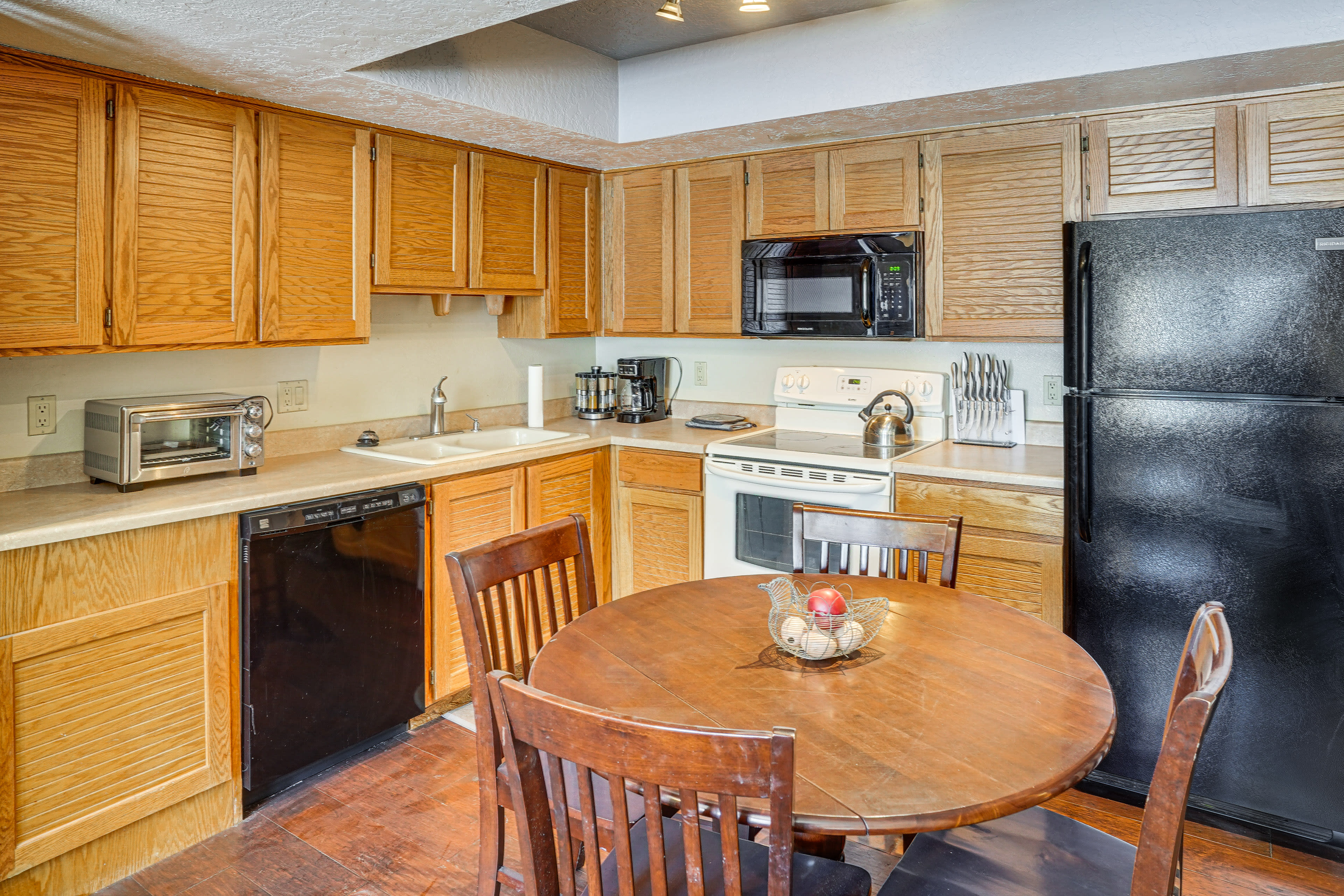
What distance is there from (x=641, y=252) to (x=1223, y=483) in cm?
250

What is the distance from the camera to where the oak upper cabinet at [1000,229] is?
292cm

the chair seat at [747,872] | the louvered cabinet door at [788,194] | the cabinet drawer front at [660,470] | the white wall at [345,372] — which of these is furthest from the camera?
the cabinet drawer front at [660,470]

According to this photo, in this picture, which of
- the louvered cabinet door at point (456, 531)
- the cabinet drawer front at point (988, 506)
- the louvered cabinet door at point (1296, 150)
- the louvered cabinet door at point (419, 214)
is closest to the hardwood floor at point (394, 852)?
the louvered cabinet door at point (456, 531)

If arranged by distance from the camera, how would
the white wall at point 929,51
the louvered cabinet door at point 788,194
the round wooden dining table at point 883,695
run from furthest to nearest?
the louvered cabinet door at point 788,194 → the white wall at point 929,51 → the round wooden dining table at point 883,695

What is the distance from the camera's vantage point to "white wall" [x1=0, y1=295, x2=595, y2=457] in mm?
2555

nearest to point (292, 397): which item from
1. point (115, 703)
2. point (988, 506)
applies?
point (115, 703)

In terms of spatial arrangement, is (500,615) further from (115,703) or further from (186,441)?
(186,441)

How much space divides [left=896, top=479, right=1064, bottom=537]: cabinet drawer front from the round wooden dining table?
954 mm

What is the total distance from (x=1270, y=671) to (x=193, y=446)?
10.2 feet

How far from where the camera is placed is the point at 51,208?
225 centimetres

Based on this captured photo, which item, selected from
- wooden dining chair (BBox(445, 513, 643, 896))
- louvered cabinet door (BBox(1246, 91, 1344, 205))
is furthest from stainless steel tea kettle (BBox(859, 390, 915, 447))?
wooden dining chair (BBox(445, 513, 643, 896))

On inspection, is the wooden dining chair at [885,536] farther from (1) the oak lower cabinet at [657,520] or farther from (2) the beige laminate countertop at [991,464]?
(1) the oak lower cabinet at [657,520]

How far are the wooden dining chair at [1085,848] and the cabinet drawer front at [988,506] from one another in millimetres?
1249

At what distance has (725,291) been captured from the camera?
3.69 meters
